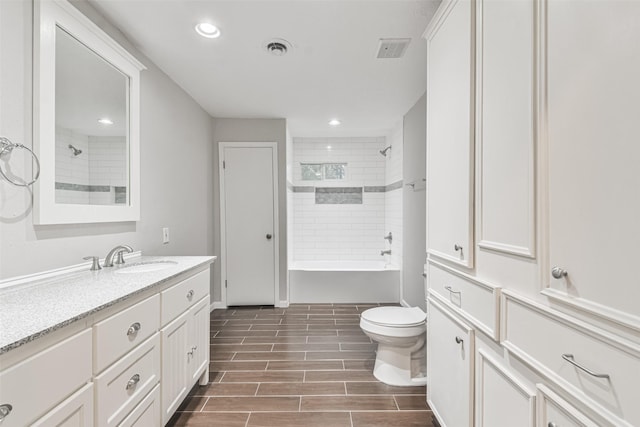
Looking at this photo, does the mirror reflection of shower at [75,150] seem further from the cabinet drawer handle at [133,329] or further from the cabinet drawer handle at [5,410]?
the cabinet drawer handle at [5,410]

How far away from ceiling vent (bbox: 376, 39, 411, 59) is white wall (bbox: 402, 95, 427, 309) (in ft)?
2.77

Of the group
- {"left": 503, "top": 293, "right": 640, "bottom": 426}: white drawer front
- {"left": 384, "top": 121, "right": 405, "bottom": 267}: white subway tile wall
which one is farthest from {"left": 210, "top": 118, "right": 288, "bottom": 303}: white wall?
{"left": 503, "top": 293, "right": 640, "bottom": 426}: white drawer front

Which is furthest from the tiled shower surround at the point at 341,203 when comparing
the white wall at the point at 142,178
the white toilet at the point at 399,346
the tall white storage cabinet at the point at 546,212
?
the tall white storage cabinet at the point at 546,212

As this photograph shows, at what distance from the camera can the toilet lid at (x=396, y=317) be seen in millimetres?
2084

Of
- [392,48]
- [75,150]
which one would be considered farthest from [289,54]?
[75,150]

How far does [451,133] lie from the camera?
56.1 inches

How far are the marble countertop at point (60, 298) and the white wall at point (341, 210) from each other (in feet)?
10.1

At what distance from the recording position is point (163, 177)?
2.45m

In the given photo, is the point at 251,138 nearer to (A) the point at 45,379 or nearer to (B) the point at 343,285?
(B) the point at 343,285

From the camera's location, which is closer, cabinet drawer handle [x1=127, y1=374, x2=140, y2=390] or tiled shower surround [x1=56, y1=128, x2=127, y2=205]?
cabinet drawer handle [x1=127, y1=374, x2=140, y2=390]

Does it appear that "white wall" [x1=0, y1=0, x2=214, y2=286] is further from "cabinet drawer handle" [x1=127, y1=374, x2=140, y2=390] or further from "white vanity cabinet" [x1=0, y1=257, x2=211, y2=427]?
"cabinet drawer handle" [x1=127, y1=374, x2=140, y2=390]

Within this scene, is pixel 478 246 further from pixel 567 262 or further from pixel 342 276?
pixel 342 276

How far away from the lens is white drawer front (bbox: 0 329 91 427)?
74cm

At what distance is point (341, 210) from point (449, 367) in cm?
335
